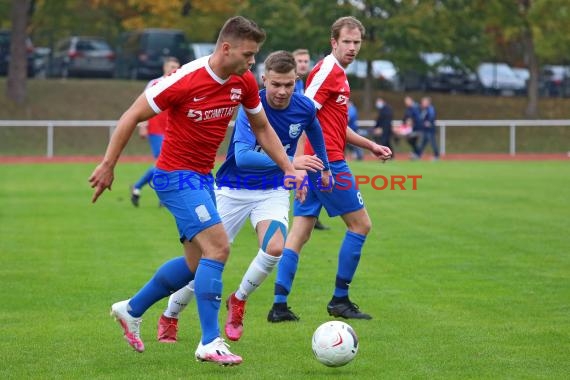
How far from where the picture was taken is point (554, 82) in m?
47.6

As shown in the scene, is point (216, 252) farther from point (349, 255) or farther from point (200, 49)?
point (200, 49)

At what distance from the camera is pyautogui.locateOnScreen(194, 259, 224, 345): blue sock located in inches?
252

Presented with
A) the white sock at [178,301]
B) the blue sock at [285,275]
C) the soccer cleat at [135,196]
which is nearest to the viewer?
the white sock at [178,301]

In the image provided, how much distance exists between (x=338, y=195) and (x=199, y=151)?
1916 millimetres

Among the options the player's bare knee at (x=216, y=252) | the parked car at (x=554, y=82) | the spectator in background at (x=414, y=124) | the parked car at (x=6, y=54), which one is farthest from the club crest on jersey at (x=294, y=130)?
the parked car at (x=554, y=82)

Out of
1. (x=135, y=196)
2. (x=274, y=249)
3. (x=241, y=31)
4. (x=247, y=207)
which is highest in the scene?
(x=241, y=31)

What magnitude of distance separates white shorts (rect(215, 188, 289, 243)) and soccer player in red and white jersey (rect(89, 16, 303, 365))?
102cm

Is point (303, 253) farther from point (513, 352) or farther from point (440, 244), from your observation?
point (513, 352)

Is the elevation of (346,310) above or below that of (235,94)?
below

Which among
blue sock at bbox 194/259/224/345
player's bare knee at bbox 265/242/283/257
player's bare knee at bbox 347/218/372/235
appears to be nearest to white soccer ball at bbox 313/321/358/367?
blue sock at bbox 194/259/224/345

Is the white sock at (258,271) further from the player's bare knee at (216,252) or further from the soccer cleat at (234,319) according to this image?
the player's bare knee at (216,252)

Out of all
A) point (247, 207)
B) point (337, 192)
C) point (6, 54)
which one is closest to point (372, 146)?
point (337, 192)

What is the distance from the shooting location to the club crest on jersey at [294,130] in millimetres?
7871

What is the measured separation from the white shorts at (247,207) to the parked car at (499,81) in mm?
40345
